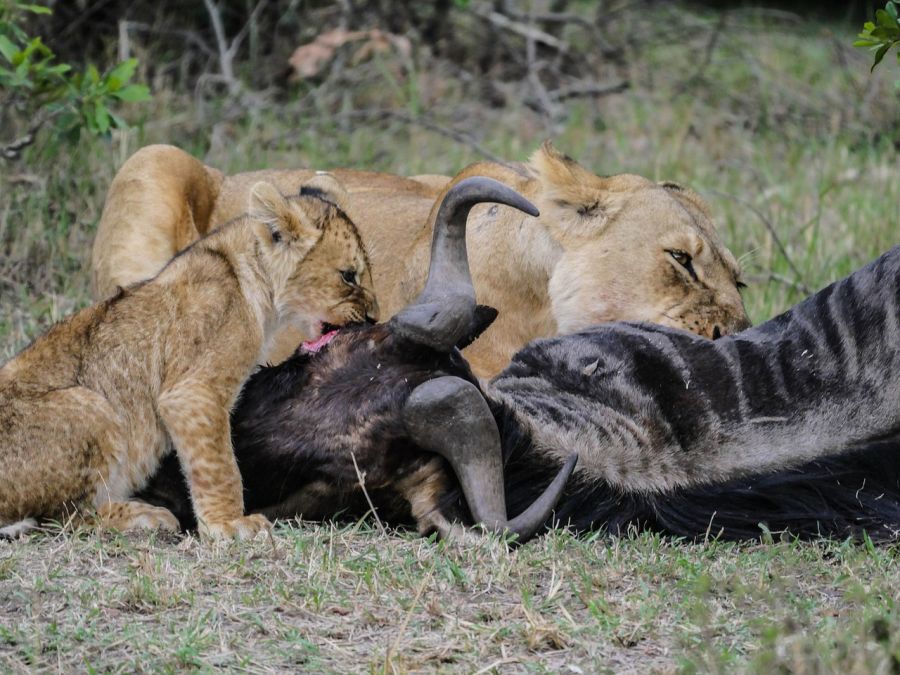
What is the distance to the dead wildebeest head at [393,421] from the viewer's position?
148 inches

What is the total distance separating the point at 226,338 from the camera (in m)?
4.13

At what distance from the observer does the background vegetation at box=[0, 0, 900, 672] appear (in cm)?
303

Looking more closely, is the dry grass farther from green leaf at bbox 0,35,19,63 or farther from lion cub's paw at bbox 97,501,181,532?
green leaf at bbox 0,35,19,63

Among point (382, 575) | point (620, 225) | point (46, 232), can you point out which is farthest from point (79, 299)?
point (382, 575)

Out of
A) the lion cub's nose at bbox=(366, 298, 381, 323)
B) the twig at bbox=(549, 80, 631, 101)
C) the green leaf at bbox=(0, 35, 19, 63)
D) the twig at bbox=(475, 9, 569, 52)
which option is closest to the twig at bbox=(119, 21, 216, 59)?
the twig at bbox=(475, 9, 569, 52)

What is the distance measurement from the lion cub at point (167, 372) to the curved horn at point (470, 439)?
0.55 metres

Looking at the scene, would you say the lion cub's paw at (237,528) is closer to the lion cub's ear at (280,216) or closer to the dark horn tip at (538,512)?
the dark horn tip at (538,512)

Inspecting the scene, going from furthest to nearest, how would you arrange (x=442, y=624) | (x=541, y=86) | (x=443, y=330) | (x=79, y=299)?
1. (x=541, y=86)
2. (x=79, y=299)
3. (x=443, y=330)
4. (x=442, y=624)

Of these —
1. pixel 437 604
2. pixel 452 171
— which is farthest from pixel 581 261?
pixel 452 171

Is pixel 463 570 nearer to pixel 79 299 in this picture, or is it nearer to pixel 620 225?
pixel 620 225

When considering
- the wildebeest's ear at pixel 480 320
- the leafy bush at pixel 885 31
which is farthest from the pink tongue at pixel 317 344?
the leafy bush at pixel 885 31

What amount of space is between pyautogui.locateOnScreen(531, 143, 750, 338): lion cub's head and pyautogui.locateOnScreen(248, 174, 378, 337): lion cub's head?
779 millimetres

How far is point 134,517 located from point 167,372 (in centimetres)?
45

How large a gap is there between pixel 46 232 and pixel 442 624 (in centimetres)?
428
